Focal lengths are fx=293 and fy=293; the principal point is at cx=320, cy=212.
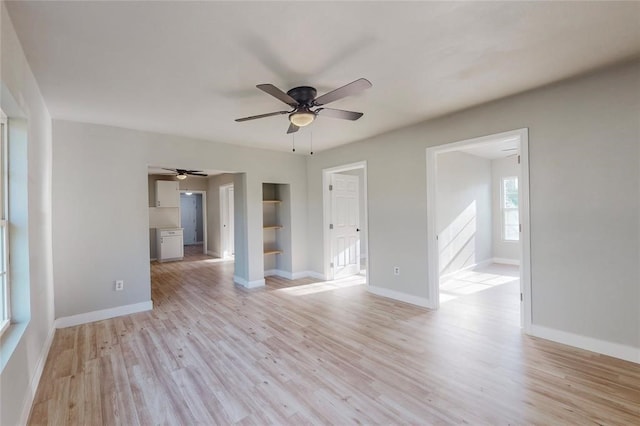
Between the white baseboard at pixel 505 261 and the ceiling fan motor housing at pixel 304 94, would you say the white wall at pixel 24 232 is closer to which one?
the ceiling fan motor housing at pixel 304 94

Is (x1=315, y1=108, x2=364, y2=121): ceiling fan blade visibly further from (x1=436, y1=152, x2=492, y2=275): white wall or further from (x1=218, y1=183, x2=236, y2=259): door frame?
(x1=218, y1=183, x2=236, y2=259): door frame

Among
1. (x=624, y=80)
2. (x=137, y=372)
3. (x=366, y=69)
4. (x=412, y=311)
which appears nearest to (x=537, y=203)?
(x=624, y=80)

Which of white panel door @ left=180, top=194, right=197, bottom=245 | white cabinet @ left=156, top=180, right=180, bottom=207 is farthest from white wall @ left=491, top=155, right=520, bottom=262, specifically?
white panel door @ left=180, top=194, right=197, bottom=245

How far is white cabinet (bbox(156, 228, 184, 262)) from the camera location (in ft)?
25.5

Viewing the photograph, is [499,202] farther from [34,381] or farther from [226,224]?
[34,381]

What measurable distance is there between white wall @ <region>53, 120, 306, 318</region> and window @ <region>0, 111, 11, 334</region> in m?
1.63

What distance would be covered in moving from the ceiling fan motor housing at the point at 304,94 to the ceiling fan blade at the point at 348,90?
0.53 ft

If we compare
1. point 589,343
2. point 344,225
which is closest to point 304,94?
point 589,343

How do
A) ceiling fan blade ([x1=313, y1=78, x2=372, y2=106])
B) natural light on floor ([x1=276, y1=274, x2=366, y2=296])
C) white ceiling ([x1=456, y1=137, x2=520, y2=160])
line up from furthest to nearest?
1. white ceiling ([x1=456, y1=137, x2=520, y2=160])
2. natural light on floor ([x1=276, y1=274, x2=366, y2=296])
3. ceiling fan blade ([x1=313, y1=78, x2=372, y2=106])


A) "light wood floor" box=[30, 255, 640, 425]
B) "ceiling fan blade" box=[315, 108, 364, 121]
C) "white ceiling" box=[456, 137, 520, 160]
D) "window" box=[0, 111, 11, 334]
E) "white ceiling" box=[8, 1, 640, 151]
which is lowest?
"light wood floor" box=[30, 255, 640, 425]

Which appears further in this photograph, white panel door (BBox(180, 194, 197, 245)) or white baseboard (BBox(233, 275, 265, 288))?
white panel door (BBox(180, 194, 197, 245))

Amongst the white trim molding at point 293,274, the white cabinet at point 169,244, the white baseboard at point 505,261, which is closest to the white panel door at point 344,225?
the white trim molding at point 293,274

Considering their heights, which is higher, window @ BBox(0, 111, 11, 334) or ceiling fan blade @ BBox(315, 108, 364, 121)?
ceiling fan blade @ BBox(315, 108, 364, 121)

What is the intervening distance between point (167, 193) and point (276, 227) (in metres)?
4.05
